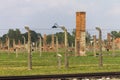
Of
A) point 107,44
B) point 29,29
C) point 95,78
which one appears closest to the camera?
point 95,78

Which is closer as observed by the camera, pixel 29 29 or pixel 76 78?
pixel 76 78

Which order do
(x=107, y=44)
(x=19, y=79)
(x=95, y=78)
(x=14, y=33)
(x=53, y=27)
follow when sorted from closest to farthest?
(x=19, y=79)
(x=95, y=78)
(x=53, y=27)
(x=107, y=44)
(x=14, y=33)

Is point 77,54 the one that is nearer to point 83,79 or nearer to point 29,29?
point 29,29

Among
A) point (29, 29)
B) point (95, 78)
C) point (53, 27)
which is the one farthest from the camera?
point (53, 27)

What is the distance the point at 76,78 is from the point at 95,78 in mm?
752

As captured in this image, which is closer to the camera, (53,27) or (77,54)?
(53,27)

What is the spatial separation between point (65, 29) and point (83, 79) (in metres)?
8.64

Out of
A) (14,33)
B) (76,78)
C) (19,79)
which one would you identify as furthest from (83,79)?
(14,33)

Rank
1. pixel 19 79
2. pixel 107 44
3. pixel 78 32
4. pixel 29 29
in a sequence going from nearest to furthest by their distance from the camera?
pixel 19 79
pixel 29 29
pixel 78 32
pixel 107 44

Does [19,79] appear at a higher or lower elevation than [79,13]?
lower

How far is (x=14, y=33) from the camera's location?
99.2 m

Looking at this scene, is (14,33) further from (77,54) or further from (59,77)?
(59,77)

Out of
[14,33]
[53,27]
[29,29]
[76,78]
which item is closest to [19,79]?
[76,78]

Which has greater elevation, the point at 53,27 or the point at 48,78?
the point at 53,27
